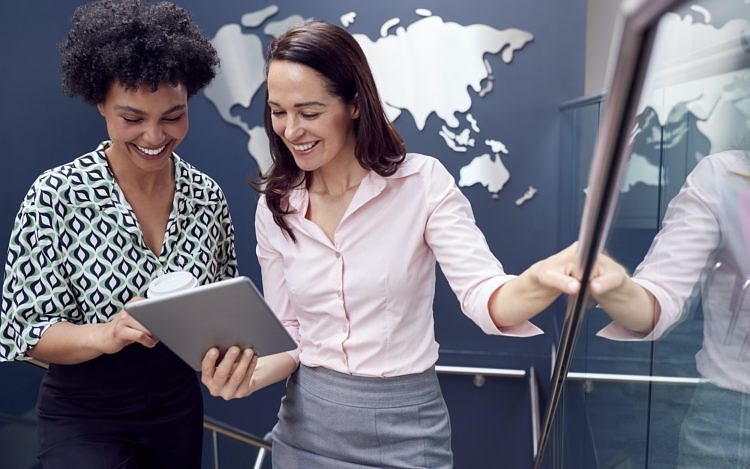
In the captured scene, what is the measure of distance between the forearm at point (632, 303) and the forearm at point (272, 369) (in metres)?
0.86

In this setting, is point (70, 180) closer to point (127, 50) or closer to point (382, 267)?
point (127, 50)

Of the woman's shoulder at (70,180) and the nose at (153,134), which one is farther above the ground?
the nose at (153,134)

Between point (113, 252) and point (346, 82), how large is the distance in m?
0.70

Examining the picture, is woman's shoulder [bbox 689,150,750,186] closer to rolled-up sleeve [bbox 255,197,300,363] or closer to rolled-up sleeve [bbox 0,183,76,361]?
rolled-up sleeve [bbox 255,197,300,363]

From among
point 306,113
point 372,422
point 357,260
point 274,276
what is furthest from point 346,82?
point 372,422

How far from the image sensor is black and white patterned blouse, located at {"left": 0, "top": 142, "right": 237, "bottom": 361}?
166 centimetres

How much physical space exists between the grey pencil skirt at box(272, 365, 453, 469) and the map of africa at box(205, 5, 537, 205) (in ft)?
7.78

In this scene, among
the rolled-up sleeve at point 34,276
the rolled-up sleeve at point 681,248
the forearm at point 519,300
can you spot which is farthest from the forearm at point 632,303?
the rolled-up sleeve at point 34,276

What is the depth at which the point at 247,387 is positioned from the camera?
5.27 ft

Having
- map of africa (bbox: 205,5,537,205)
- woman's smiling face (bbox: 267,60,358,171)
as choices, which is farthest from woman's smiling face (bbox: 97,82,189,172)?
map of africa (bbox: 205,5,537,205)

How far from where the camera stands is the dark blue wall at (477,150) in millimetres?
3301

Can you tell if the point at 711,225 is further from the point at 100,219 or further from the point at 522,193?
the point at 522,193

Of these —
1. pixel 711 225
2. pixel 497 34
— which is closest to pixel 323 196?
pixel 711 225

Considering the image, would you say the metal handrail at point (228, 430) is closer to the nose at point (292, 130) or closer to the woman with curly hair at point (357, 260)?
the woman with curly hair at point (357, 260)
